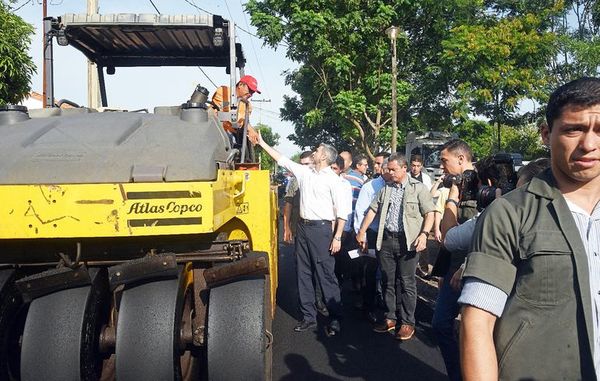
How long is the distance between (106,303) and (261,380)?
38.6 inches

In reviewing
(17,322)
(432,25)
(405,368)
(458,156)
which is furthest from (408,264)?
(432,25)

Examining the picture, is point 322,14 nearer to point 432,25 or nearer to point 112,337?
point 432,25

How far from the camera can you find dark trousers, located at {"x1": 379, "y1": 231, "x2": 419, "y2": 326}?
564cm

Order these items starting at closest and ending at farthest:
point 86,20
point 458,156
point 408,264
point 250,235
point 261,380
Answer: point 261,380
point 250,235
point 458,156
point 86,20
point 408,264

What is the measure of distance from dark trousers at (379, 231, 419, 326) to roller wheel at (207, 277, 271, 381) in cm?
256

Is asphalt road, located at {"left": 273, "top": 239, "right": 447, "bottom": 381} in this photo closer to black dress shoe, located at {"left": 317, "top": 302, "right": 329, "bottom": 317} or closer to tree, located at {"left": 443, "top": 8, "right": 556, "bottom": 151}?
black dress shoe, located at {"left": 317, "top": 302, "right": 329, "bottom": 317}

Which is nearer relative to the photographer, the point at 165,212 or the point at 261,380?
the point at 165,212

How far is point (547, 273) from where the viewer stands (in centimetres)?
183

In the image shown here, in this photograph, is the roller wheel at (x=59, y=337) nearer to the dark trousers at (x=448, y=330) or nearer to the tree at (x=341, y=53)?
the dark trousers at (x=448, y=330)

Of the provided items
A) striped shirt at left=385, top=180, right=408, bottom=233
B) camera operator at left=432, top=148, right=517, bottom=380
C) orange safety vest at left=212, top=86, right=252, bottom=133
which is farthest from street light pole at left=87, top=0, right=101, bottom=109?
camera operator at left=432, top=148, right=517, bottom=380

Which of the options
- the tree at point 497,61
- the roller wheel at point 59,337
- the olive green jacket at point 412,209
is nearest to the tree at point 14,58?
the olive green jacket at point 412,209

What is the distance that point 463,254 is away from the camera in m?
3.89

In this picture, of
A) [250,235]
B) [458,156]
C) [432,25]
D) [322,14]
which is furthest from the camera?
[432,25]

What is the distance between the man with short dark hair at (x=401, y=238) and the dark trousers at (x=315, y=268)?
1.63 feet
